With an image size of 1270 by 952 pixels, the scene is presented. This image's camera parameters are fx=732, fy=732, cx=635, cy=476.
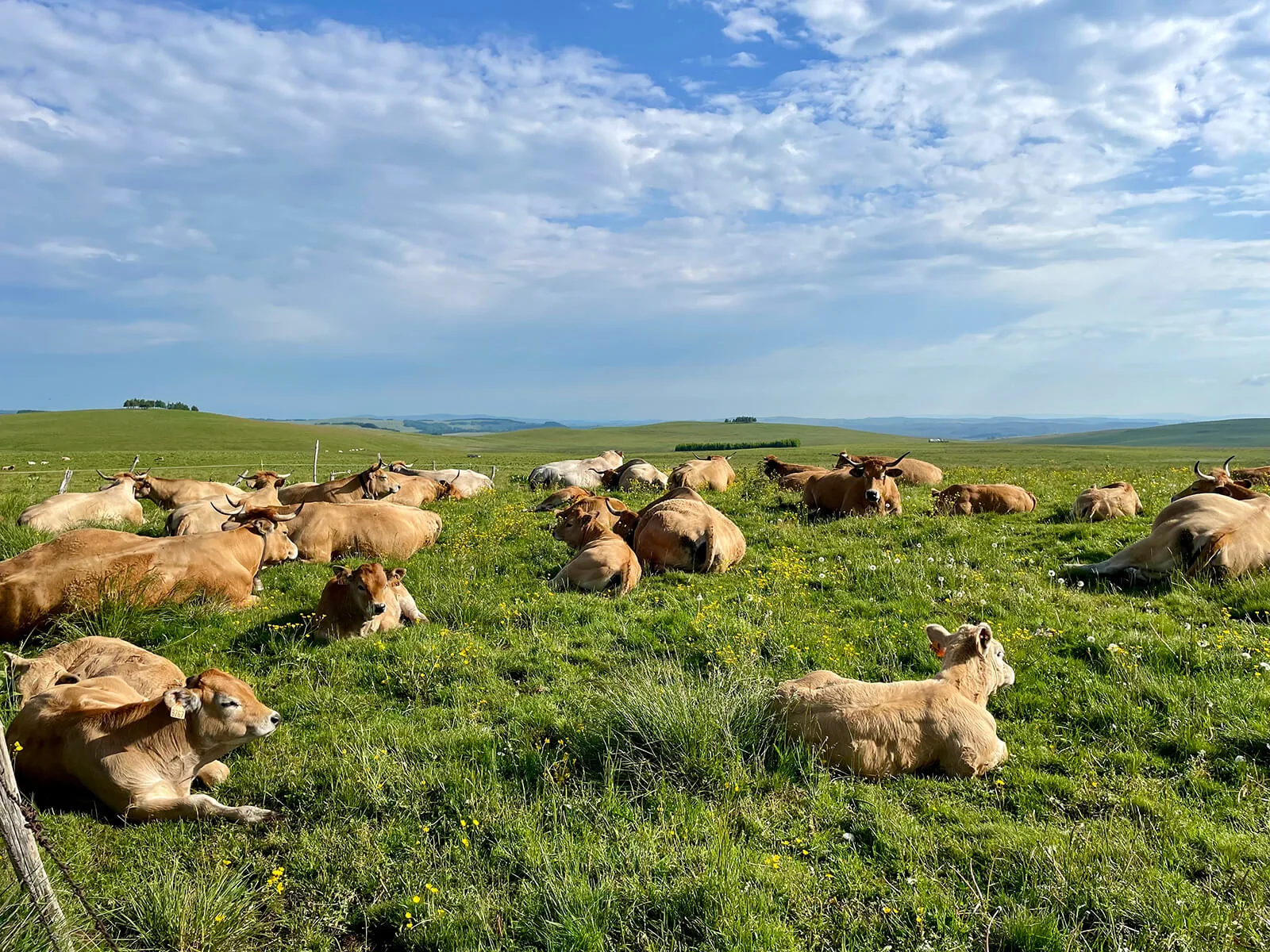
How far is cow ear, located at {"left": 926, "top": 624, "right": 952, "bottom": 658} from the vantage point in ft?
22.9

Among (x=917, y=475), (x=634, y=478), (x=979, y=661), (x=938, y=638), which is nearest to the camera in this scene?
(x=979, y=661)

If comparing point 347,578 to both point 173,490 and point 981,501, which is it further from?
point 173,490

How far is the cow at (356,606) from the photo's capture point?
29.4ft

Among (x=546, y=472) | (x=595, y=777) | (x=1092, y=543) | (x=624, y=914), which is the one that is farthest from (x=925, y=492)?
(x=624, y=914)

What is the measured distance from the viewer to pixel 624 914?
420 cm

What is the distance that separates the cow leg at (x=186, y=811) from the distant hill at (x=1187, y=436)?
500 ft

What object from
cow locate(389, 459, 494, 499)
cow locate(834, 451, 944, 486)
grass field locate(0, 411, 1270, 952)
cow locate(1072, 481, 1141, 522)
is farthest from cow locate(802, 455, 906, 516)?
cow locate(389, 459, 494, 499)

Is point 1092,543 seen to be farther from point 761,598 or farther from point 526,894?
point 526,894

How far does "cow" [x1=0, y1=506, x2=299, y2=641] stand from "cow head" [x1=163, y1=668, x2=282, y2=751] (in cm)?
456

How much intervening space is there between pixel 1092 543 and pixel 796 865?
32.5ft

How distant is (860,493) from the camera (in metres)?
15.5

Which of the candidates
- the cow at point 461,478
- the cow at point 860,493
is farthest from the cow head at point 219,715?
the cow at point 461,478

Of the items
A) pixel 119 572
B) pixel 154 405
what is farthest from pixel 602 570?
pixel 154 405

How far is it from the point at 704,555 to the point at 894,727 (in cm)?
626
